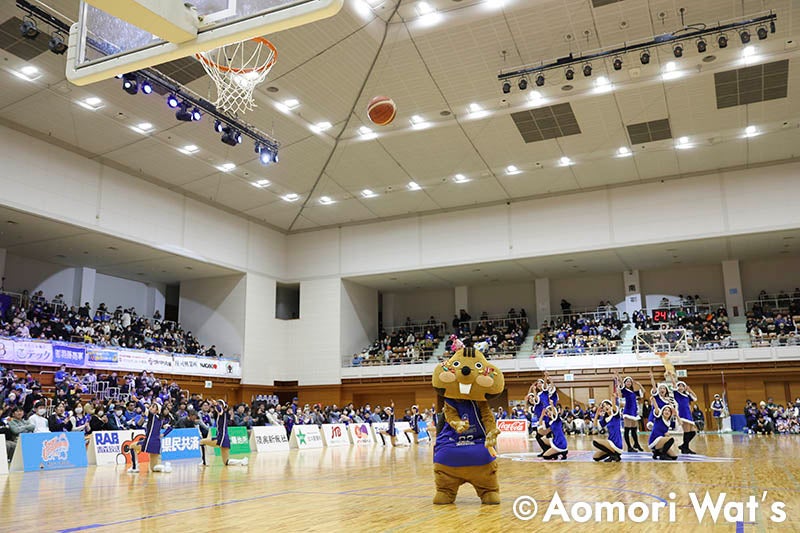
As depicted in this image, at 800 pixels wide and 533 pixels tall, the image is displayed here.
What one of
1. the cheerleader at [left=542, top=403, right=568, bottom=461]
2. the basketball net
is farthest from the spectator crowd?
the basketball net

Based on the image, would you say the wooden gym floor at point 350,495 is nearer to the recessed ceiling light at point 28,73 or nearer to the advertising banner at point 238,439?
the advertising banner at point 238,439

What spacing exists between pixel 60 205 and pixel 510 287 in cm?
2257

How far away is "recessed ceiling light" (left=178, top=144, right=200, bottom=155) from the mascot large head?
1806 cm

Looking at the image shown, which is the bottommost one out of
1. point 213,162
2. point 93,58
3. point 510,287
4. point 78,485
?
point 78,485

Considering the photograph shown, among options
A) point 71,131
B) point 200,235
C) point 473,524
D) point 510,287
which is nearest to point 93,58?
point 473,524

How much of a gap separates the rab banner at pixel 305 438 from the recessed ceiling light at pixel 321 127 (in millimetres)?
9961

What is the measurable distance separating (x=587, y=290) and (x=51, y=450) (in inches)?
1058

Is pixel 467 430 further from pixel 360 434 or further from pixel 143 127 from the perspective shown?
pixel 360 434

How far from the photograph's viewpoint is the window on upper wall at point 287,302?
3516 cm

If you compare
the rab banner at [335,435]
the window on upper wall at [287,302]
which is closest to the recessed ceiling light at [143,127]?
the rab banner at [335,435]

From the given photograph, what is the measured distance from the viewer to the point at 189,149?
23.0m

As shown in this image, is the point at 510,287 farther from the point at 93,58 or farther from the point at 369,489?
the point at 93,58

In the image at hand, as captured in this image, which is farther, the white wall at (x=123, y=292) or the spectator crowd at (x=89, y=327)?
the white wall at (x=123, y=292)

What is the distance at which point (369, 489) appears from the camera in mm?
8773
